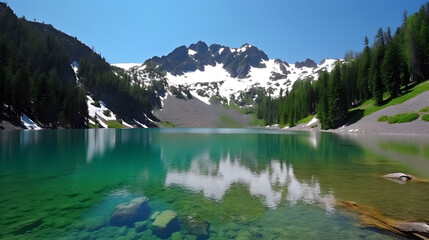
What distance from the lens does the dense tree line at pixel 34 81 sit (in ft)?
303

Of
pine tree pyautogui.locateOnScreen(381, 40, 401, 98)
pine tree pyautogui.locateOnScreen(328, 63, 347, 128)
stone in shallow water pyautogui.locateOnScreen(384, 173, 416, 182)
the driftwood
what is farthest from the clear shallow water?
pine tree pyautogui.locateOnScreen(381, 40, 401, 98)

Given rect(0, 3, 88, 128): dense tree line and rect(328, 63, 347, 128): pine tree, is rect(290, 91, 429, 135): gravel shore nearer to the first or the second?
rect(328, 63, 347, 128): pine tree

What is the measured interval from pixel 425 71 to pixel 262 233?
12312 cm

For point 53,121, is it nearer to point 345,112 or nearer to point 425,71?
point 345,112

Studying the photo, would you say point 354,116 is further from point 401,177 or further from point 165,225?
point 165,225

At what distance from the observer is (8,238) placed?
28.9ft

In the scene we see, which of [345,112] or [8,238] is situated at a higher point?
[345,112]

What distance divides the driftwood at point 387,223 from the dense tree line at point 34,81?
108m

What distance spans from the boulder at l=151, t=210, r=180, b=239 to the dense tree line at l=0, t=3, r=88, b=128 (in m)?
103

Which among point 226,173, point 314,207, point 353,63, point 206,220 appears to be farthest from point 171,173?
point 353,63

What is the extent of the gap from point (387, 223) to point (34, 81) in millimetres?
135545

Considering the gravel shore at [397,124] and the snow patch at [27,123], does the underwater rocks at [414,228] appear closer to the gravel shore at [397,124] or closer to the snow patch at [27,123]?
the gravel shore at [397,124]

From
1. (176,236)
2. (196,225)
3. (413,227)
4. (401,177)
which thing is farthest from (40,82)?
(413,227)

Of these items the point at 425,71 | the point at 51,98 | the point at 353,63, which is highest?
the point at 353,63
